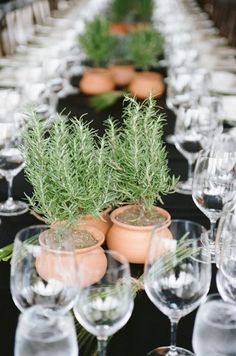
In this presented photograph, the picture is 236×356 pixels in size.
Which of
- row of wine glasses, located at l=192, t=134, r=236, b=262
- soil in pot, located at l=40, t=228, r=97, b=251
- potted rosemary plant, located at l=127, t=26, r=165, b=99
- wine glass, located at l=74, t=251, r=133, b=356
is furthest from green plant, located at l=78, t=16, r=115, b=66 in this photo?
wine glass, located at l=74, t=251, r=133, b=356

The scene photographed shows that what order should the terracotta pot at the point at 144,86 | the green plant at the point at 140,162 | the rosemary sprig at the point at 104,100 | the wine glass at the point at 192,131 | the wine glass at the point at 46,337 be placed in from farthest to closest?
the terracotta pot at the point at 144,86
the rosemary sprig at the point at 104,100
the wine glass at the point at 192,131
the green plant at the point at 140,162
the wine glass at the point at 46,337

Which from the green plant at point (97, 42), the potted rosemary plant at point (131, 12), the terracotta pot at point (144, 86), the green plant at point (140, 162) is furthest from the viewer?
the potted rosemary plant at point (131, 12)

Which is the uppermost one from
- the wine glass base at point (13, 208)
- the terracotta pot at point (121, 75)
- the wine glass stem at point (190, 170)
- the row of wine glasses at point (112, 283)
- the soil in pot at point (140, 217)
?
the row of wine glasses at point (112, 283)

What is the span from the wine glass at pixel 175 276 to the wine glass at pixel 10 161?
2.17 ft

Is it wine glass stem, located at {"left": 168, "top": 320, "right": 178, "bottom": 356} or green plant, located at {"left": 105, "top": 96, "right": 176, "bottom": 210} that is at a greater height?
green plant, located at {"left": 105, "top": 96, "right": 176, "bottom": 210}

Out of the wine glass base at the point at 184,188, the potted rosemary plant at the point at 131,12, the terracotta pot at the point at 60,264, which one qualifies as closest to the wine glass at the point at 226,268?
the terracotta pot at the point at 60,264

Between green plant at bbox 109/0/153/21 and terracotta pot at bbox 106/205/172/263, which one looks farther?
green plant at bbox 109/0/153/21

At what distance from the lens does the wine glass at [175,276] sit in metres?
0.93

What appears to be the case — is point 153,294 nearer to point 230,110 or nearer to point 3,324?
point 3,324

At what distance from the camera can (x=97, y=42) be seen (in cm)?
314

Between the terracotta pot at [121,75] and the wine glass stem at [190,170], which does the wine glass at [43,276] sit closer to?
the wine glass stem at [190,170]

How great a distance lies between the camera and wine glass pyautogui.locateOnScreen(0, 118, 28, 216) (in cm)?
156

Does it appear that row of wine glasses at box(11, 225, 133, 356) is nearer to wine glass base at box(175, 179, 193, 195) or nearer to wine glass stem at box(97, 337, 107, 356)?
Result: wine glass stem at box(97, 337, 107, 356)

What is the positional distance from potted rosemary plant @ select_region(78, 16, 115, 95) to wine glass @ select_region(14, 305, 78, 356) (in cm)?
227
